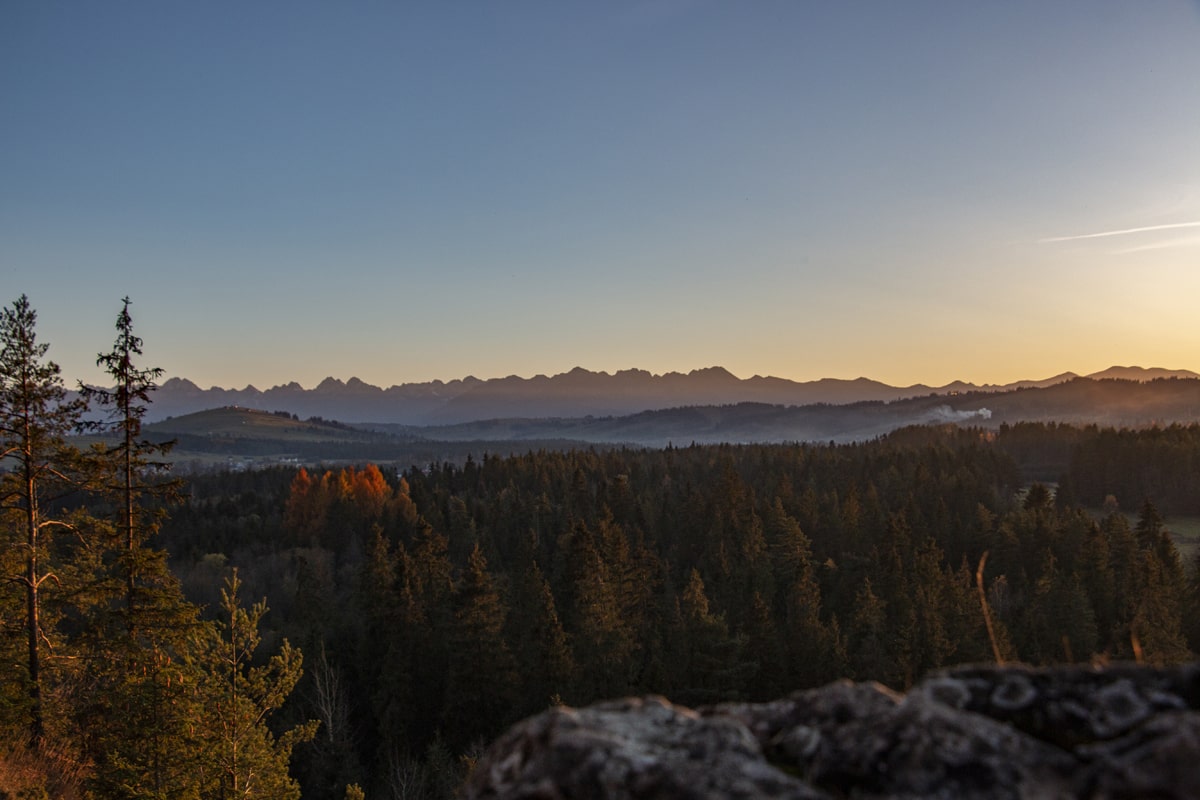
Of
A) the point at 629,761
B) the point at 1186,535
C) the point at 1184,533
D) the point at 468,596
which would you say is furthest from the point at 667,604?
the point at 1184,533

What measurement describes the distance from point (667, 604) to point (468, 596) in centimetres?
1841

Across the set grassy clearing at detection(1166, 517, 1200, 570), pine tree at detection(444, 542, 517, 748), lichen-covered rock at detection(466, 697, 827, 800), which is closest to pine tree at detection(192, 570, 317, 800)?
lichen-covered rock at detection(466, 697, 827, 800)

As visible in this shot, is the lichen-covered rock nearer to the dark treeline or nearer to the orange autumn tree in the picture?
the dark treeline

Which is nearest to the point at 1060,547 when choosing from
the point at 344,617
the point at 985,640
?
the point at 985,640

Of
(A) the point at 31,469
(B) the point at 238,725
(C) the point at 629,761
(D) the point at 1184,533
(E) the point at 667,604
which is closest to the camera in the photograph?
(C) the point at 629,761

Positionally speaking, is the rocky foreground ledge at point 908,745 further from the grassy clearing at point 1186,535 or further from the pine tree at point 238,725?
the grassy clearing at point 1186,535

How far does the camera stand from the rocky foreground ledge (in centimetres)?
362

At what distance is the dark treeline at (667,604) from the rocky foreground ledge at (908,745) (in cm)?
2239

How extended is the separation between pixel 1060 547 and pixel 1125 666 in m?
70.7

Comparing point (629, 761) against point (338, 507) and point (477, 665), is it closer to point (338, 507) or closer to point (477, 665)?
point (477, 665)

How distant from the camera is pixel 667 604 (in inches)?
2178

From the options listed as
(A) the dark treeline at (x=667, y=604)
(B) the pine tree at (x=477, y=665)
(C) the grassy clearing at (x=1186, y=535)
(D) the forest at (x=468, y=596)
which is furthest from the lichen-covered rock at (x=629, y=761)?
(C) the grassy clearing at (x=1186, y=535)

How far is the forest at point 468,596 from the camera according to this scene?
17.8 m

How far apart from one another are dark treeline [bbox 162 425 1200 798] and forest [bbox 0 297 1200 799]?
0.27m
